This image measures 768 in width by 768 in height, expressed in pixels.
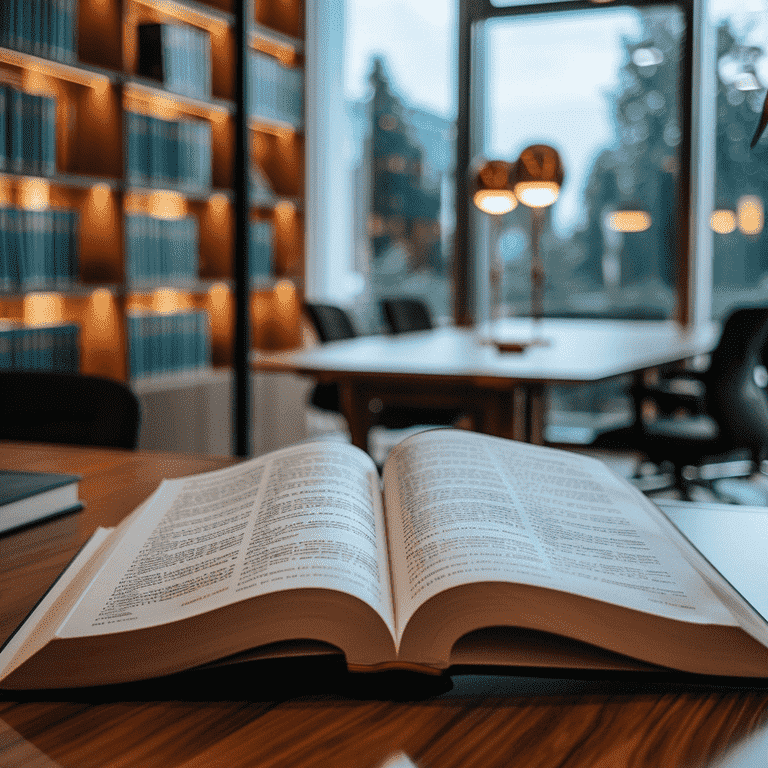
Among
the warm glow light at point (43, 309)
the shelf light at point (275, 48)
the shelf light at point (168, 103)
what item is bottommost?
the warm glow light at point (43, 309)

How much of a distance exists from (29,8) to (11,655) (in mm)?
3214

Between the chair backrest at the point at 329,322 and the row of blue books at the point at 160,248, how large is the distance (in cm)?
64

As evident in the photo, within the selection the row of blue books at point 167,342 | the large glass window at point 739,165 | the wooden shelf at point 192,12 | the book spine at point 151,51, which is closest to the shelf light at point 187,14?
the wooden shelf at point 192,12

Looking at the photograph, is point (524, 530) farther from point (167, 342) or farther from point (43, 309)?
point (167, 342)

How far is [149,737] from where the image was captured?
0.44m

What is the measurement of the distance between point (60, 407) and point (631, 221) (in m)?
4.46

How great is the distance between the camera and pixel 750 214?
5.14 meters

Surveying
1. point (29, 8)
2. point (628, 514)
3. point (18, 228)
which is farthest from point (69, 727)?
point (29, 8)

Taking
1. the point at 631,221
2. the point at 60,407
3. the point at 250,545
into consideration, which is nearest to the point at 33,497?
the point at 250,545

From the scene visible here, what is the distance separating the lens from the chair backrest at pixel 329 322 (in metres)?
3.83

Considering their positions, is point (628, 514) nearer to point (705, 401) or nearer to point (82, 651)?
point (82, 651)

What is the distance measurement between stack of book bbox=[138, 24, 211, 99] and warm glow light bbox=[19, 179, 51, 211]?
74cm

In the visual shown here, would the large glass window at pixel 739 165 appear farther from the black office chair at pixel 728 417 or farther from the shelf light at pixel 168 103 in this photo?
the shelf light at pixel 168 103

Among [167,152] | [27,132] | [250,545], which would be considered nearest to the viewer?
[250,545]
